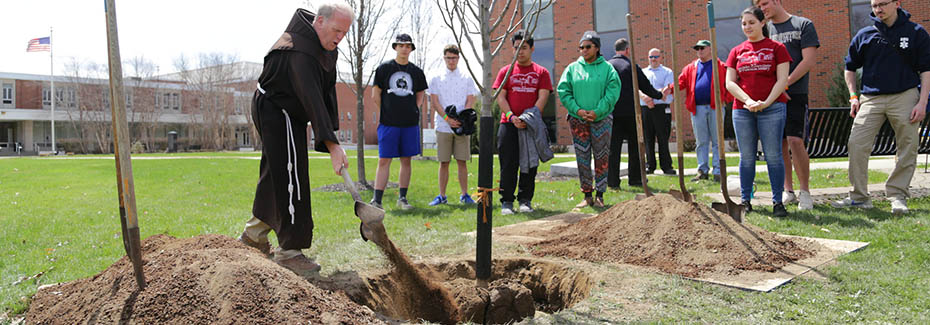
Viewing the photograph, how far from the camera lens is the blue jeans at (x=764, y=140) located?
5.05m

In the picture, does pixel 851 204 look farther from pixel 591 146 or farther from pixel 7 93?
pixel 7 93

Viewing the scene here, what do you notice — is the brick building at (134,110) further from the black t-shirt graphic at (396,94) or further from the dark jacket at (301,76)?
the dark jacket at (301,76)

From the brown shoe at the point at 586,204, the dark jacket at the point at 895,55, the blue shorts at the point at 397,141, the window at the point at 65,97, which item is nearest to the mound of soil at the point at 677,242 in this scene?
the brown shoe at the point at 586,204

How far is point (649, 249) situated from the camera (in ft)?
12.5

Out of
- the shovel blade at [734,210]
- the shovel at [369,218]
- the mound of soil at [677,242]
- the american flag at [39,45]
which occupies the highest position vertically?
the american flag at [39,45]

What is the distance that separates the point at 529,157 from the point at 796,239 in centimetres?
246

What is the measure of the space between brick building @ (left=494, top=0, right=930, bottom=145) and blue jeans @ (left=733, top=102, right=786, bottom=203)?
15010 millimetres

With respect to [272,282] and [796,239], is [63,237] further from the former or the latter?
[796,239]

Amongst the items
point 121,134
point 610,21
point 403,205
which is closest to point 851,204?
point 403,205

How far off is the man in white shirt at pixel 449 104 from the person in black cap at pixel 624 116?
6.44 ft

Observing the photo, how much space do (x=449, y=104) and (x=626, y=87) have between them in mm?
2524

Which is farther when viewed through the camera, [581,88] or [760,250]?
[581,88]

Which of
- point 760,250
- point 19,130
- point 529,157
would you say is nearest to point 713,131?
point 529,157

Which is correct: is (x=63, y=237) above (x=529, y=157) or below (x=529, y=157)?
below
